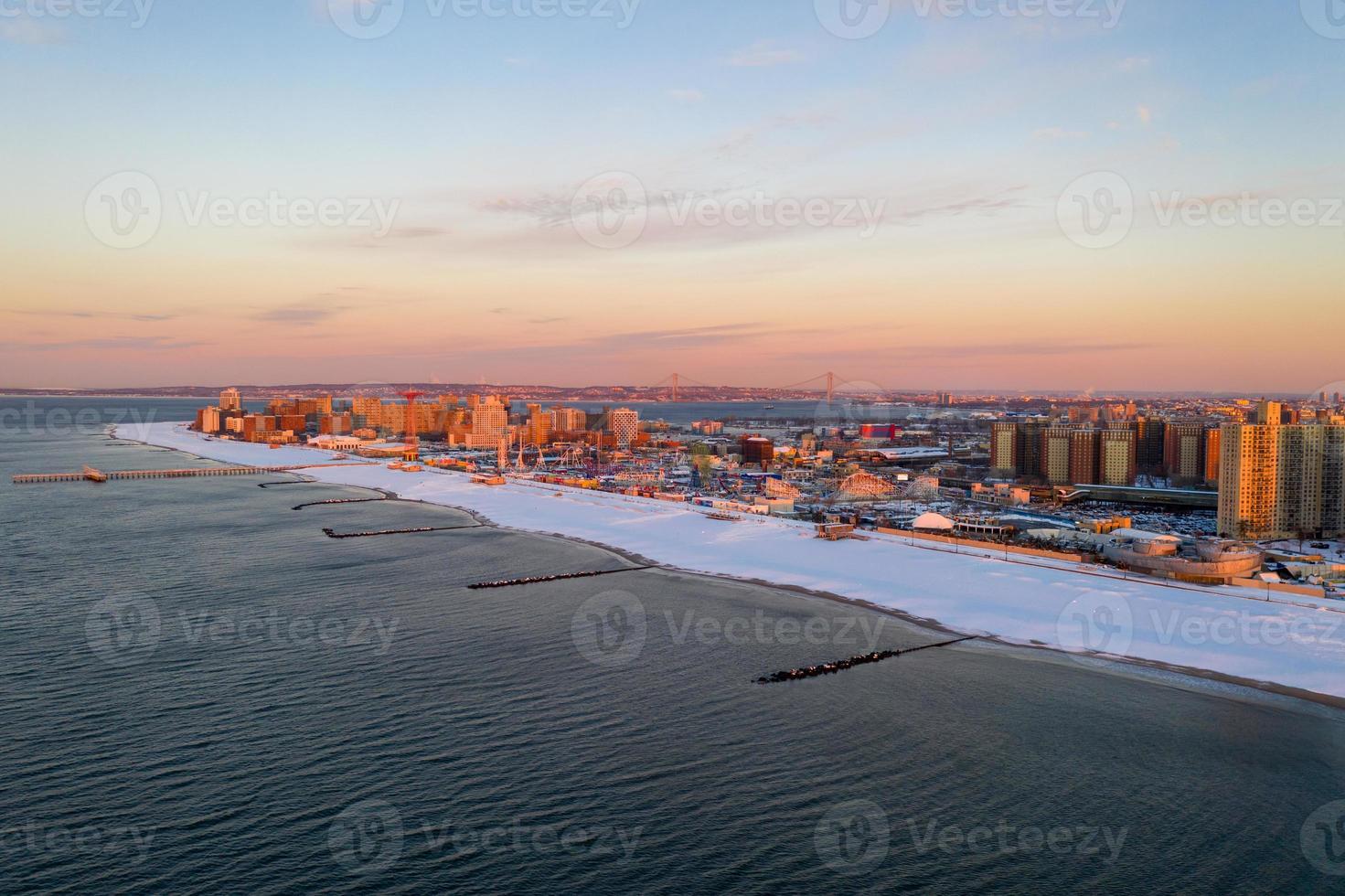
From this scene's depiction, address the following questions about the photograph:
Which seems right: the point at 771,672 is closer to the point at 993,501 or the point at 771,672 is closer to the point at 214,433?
the point at 993,501

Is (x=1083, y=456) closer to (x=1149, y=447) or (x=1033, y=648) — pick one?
(x=1149, y=447)

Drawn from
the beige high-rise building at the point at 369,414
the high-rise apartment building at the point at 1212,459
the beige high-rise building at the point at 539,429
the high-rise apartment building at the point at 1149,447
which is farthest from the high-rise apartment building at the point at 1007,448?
the beige high-rise building at the point at 369,414

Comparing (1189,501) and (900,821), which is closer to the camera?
(900,821)

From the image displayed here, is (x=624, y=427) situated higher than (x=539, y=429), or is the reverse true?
(x=624, y=427)

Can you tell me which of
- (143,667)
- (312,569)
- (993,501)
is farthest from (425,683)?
(993,501)

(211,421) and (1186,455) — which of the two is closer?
(1186,455)

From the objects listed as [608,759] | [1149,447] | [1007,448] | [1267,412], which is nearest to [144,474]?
[608,759]
